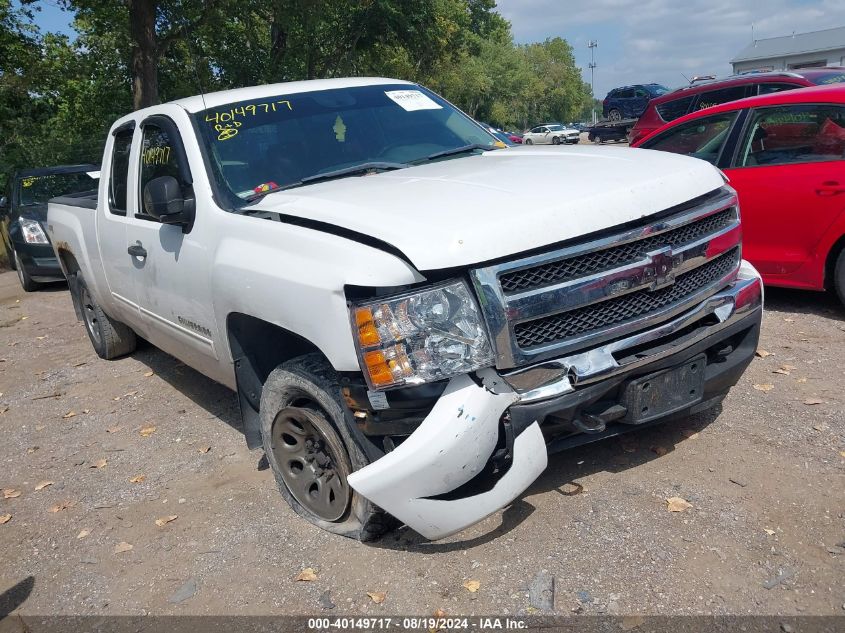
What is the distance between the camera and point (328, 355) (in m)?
2.83

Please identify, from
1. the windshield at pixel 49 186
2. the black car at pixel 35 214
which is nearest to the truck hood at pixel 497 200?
the black car at pixel 35 214

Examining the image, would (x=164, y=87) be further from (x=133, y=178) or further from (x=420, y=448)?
(x=420, y=448)

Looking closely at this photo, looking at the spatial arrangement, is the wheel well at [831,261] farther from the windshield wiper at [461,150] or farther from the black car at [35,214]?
the black car at [35,214]

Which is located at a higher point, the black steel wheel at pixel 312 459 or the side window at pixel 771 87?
the side window at pixel 771 87

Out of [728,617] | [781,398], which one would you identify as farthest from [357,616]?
[781,398]

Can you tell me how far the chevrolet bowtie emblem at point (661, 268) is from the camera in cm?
297

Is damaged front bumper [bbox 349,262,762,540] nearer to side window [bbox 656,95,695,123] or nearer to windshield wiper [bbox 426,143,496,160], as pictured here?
windshield wiper [bbox 426,143,496,160]

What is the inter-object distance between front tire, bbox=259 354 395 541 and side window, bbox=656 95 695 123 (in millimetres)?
10105

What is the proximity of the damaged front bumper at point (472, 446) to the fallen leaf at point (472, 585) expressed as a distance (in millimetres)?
247

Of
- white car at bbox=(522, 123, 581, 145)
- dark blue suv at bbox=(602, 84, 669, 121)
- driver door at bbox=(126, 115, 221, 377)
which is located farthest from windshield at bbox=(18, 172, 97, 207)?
white car at bbox=(522, 123, 581, 145)

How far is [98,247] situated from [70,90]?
20184 mm

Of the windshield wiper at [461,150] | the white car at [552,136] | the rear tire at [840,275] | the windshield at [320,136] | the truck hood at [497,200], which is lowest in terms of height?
the white car at [552,136]

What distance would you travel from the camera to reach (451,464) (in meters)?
2.64

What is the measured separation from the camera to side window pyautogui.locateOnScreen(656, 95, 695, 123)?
38.3 feet
